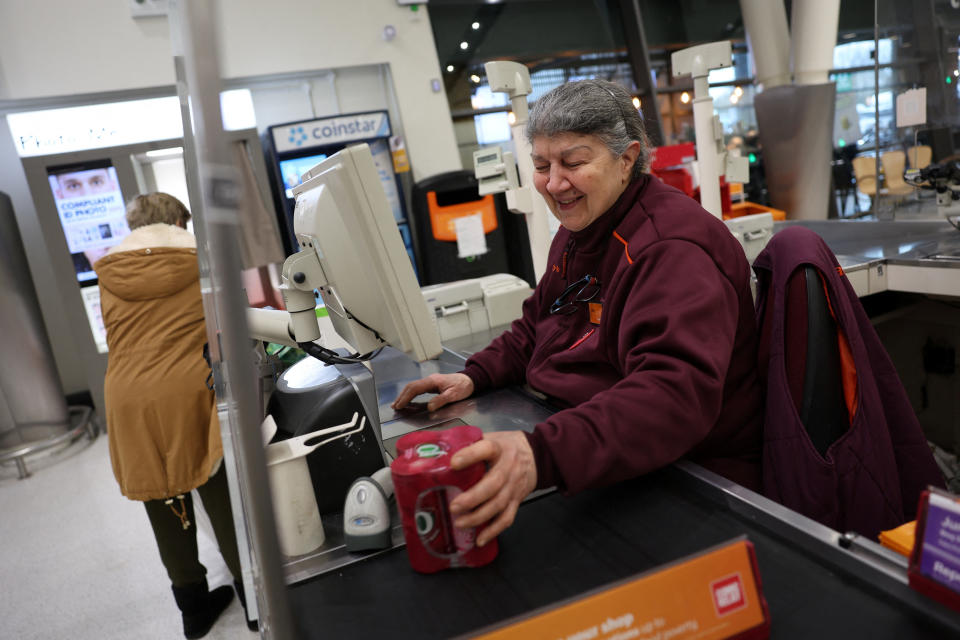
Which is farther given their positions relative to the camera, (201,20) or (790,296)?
(790,296)

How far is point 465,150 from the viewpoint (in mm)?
6078

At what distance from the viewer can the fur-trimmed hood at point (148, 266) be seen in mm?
2182

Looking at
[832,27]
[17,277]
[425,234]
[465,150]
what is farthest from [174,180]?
[832,27]

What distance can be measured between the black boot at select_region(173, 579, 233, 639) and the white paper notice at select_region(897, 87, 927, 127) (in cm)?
422

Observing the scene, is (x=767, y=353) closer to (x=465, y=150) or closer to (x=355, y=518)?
(x=355, y=518)

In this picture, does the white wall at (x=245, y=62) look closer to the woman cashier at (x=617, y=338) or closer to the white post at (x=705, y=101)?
the white post at (x=705, y=101)

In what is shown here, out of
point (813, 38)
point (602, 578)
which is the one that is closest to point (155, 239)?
point (602, 578)

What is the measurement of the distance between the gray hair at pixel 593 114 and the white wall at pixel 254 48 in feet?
11.1

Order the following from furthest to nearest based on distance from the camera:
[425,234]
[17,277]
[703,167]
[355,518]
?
[425,234]
[17,277]
[703,167]
[355,518]

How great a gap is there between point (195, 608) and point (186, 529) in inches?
11.1

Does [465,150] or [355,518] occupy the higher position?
[465,150]

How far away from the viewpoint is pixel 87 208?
450 cm

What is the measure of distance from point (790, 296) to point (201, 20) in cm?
110

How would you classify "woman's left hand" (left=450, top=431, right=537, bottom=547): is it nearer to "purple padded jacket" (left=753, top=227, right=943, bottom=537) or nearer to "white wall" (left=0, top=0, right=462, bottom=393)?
"purple padded jacket" (left=753, top=227, right=943, bottom=537)
